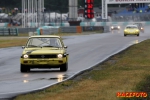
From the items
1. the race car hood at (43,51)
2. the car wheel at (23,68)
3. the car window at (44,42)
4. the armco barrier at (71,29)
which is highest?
the car window at (44,42)

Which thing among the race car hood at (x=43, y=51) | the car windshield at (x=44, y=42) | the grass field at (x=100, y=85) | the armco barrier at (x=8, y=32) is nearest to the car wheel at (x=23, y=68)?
the race car hood at (x=43, y=51)

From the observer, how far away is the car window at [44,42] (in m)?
22.0

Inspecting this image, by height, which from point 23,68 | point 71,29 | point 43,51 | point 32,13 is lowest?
point 71,29

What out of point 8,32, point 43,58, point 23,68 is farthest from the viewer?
point 8,32

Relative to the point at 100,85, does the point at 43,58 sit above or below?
above

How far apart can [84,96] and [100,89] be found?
69.7 inches

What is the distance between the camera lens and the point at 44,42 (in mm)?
22031

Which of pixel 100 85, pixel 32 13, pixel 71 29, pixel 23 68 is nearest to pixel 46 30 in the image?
pixel 71 29

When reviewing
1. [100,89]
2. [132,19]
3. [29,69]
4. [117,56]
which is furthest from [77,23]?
[100,89]

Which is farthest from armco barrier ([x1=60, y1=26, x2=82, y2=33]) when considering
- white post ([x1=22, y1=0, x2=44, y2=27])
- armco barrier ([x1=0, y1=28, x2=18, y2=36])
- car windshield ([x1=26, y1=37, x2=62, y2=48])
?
car windshield ([x1=26, y1=37, x2=62, y2=48])

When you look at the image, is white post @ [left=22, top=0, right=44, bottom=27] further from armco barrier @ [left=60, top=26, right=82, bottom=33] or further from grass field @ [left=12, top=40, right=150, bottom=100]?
→ grass field @ [left=12, top=40, right=150, bottom=100]

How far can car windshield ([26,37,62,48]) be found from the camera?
72.0 feet

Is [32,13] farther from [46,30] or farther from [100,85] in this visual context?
[100,85]

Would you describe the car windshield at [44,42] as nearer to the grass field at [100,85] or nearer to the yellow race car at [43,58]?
the yellow race car at [43,58]
